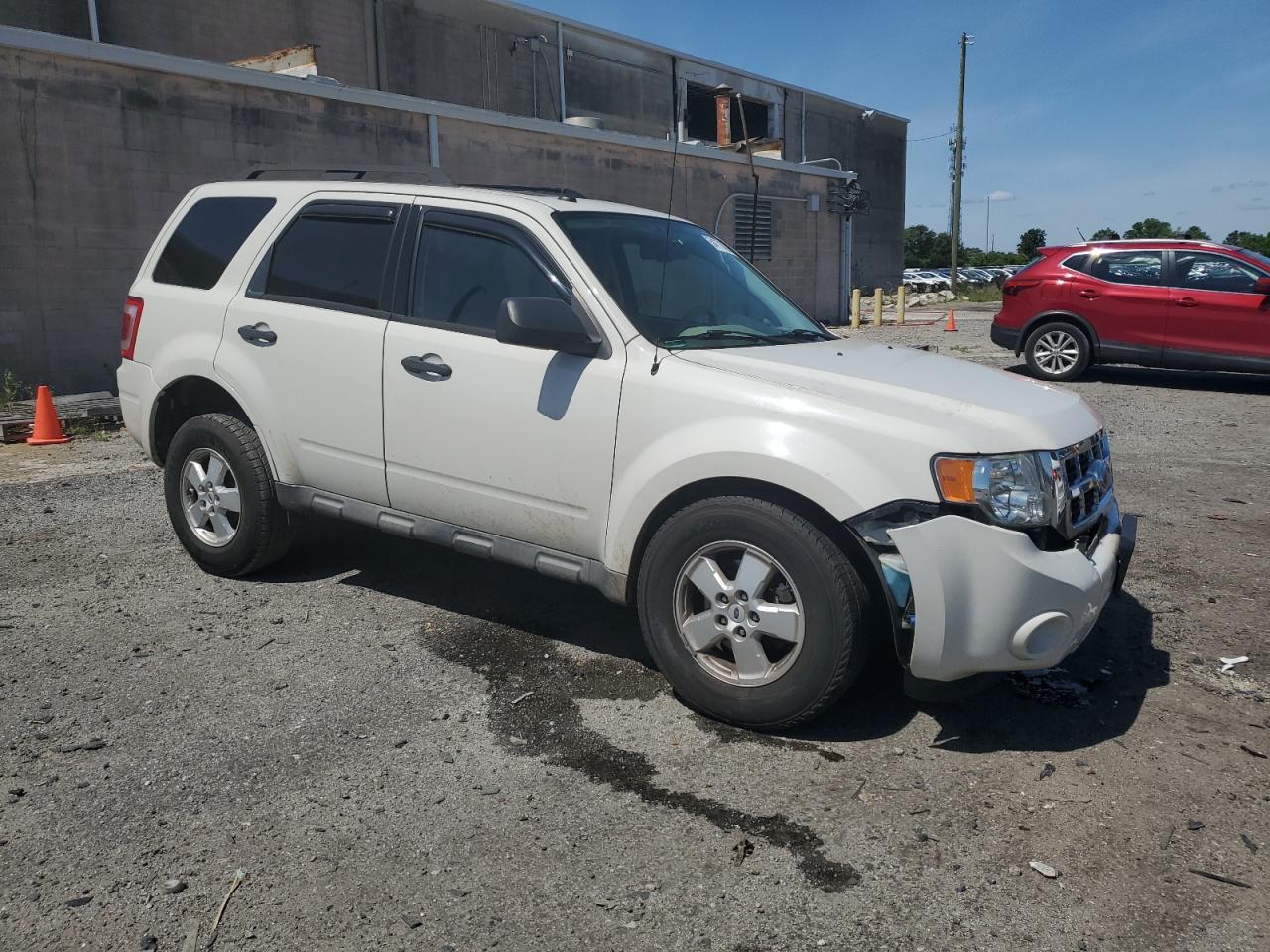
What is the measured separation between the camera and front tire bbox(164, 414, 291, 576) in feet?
16.3

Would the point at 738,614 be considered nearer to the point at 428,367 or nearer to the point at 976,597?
the point at 976,597

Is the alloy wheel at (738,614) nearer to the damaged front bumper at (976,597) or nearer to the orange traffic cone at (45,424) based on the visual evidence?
the damaged front bumper at (976,597)

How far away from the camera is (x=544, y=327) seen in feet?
12.5

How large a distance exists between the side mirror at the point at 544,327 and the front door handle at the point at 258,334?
4.86 ft

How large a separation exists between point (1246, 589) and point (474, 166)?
1343cm

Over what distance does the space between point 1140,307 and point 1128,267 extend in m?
0.56

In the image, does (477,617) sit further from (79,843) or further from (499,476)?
(79,843)

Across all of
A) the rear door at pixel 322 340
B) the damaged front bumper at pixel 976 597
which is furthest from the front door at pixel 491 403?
the damaged front bumper at pixel 976 597

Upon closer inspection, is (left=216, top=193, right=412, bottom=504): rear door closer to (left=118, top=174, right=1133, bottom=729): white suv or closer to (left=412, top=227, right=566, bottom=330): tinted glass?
(left=118, top=174, right=1133, bottom=729): white suv

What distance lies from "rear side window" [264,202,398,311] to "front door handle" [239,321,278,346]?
169 millimetres

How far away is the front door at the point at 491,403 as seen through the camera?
3.94 meters

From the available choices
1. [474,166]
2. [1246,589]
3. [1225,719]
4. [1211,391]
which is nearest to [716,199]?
[474,166]

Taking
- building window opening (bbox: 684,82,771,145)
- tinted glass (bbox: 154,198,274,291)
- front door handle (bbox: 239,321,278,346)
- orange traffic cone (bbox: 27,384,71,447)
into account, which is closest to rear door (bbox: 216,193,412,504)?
front door handle (bbox: 239,321,278,346)

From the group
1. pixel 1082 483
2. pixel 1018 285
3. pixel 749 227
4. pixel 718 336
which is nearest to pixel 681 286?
pixel 718 336
